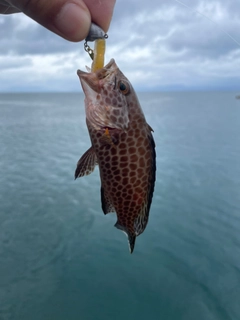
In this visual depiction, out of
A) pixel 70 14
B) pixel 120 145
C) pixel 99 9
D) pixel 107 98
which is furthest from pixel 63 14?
pixel 120 145

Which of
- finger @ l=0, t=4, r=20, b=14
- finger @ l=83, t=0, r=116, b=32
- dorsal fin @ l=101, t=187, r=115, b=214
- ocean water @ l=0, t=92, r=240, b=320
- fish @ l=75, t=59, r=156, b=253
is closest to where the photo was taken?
finger @ l=83, t=0, r=116, b=32

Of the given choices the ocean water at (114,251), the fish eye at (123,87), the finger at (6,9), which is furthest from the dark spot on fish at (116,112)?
the ocean water at (114,251)

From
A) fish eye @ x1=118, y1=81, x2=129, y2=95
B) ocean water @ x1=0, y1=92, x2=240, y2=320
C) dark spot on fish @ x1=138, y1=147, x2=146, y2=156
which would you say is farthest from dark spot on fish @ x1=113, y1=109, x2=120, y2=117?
ocean water @ x1=0, y1=92, x2=240, y2=320

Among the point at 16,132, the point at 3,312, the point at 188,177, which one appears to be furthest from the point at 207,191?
the point at 16,132

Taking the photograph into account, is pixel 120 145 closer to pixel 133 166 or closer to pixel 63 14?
pixel 133 166

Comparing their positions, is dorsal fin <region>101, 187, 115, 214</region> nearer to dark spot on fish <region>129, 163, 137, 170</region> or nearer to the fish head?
dark spot on fish <region>129, 163, 137, 170</region>
